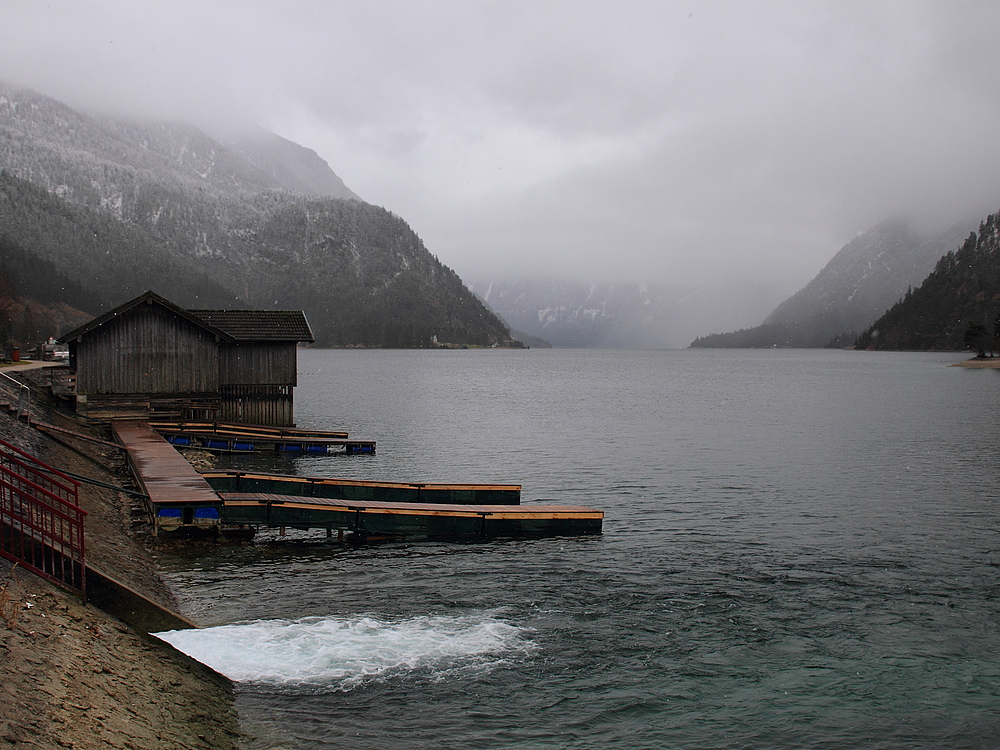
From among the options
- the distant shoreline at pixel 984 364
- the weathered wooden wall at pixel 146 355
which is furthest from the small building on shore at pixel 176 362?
the distant shoreline at pixel 984 364

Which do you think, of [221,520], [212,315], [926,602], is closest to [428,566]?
[221,520]

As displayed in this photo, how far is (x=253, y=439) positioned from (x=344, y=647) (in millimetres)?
29928

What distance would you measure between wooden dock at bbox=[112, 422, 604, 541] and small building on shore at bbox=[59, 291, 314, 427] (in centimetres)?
1546

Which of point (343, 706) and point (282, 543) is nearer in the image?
point (343, 706)

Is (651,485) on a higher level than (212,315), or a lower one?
lower

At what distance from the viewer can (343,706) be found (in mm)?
13477

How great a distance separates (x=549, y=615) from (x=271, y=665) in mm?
6576

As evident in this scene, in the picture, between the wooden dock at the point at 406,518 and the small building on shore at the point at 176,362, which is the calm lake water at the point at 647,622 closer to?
the wooden dock at the point at 406,518

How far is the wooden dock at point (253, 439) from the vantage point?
Result: 41.8m

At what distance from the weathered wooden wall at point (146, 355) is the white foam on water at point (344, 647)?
1154 inches

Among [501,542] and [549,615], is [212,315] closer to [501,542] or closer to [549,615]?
[501,542]

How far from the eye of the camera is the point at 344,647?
15.9 m

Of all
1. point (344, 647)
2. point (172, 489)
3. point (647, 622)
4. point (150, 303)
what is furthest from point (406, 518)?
point (150, 303)

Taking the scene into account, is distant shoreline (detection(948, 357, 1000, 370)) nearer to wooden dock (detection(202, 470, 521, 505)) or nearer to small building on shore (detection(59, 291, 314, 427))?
small building on shore (detection(59, 291, 314, 427))
